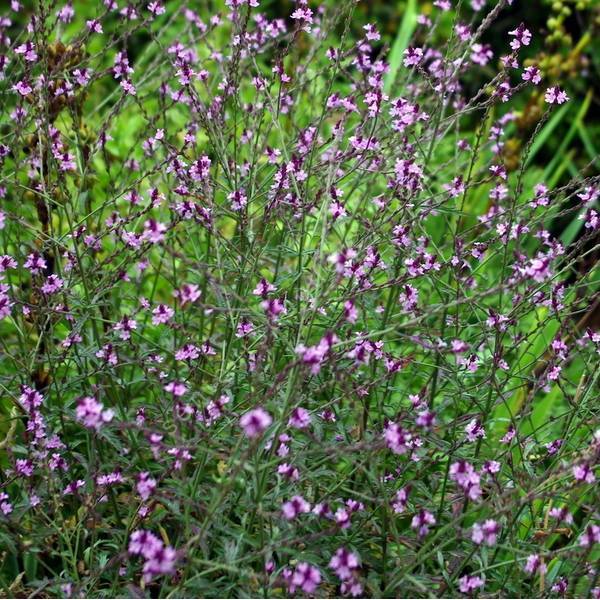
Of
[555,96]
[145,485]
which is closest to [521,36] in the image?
[555,96]

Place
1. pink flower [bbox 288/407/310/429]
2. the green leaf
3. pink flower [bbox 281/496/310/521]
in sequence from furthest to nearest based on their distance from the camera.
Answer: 1. the green leaf
2. pink flower [bbox 288/407/310/429]
3. pink flower [bbox 281/496/310/521]

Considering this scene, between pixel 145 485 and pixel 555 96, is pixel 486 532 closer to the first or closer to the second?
pixel 145 485

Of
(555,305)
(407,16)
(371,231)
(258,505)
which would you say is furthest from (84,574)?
(407,16)

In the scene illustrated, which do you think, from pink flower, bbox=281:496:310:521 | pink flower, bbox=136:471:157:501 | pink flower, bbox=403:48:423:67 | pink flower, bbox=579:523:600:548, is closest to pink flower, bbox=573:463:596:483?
pink flower, bbox=579:523:600:548

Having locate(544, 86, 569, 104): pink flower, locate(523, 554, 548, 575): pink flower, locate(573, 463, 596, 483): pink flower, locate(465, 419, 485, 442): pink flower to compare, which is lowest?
locate(523, 554, 548, 575): pink flower

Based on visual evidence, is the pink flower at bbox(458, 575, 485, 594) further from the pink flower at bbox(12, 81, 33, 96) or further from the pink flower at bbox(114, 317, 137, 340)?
the pink flower at bbox(12, 81, 33, 96)

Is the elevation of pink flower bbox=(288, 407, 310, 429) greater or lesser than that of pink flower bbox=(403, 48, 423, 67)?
lesser

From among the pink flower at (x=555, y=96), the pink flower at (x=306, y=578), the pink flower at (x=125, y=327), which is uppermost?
the pink flower at (x=555, y=96)

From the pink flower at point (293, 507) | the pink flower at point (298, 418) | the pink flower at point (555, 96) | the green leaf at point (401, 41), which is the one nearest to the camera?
the pink flower at point (293, 507)

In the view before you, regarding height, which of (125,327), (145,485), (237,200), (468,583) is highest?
(237,200)

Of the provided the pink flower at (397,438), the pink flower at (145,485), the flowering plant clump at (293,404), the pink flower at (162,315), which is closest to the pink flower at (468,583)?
the flowering plant clump at (293,404)

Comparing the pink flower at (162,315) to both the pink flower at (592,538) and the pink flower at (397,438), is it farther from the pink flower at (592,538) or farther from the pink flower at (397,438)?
the pink flower at (592,538)

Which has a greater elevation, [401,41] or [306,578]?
[401,41]

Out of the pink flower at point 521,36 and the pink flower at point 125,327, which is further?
the pink flower at point 521,36
